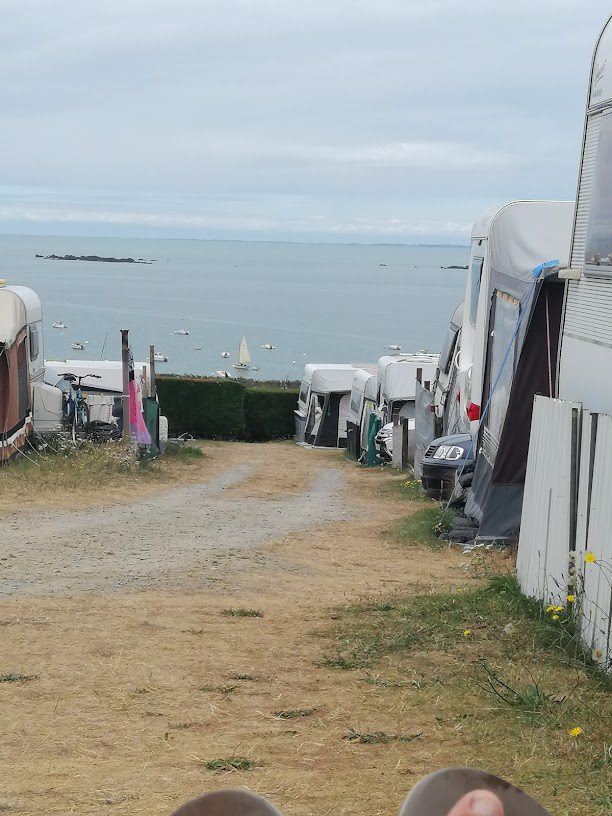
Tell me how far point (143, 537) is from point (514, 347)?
434 cm

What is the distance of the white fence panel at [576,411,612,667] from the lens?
5.73m

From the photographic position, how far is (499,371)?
1111cm

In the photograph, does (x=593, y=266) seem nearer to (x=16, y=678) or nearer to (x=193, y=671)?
(x=193, y=671)

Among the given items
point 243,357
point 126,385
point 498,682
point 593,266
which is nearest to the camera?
point 498,682

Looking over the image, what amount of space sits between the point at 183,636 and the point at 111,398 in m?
14.8

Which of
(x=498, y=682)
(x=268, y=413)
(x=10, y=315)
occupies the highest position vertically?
(x=10, y=315)

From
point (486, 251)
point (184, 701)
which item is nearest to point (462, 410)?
point (486, 251)

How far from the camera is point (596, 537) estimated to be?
→ 6008 mm

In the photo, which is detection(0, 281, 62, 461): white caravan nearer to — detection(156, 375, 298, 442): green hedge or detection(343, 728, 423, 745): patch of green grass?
detection(156, 375, 298, 442): green hedge

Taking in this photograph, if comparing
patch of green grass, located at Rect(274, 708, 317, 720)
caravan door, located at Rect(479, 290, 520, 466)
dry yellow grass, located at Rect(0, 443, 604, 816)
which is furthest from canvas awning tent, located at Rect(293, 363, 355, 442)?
patch of green grass, located at Rect(274, 708, 317, 720)

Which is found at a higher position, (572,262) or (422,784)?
(572,262)

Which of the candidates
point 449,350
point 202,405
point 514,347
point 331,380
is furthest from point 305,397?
point 514,347

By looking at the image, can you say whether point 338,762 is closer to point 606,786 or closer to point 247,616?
point 606,786

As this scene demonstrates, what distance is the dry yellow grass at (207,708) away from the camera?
4.39m
